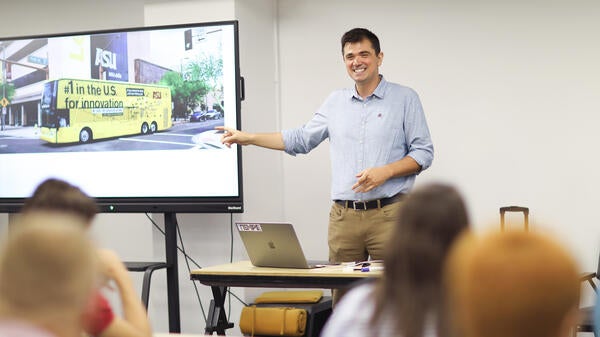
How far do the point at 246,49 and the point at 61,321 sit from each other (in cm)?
449

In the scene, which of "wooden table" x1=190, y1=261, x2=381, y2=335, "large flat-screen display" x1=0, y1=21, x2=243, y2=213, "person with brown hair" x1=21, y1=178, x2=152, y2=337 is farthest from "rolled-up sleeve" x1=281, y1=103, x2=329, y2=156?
"person with brown hair" x1=21, y1=178, x2=152, y2=337

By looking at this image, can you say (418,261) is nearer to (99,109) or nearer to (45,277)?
(45,277)

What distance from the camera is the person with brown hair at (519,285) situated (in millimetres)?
1057

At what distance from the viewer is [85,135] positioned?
18.0 feet

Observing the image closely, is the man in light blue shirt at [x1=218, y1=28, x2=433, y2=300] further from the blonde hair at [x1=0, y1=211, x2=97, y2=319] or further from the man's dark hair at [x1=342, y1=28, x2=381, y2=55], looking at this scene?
the blonde hair at [x1=0, y1=211, x2=97, y2=319]

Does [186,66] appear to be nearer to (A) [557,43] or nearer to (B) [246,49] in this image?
(B) [246,49]

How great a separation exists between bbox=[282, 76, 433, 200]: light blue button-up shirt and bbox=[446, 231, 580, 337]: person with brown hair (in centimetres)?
351

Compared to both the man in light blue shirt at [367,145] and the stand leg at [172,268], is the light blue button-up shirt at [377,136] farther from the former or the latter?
the stand leg at [172,268]

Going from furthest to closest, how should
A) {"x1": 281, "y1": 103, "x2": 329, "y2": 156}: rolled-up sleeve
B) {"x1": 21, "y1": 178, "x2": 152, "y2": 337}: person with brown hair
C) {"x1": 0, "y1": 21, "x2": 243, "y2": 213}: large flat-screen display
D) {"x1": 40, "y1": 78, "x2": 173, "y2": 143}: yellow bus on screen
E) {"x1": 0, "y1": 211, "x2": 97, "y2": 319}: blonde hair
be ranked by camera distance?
{"x1": 40, "y1": 78, "x2": 173, "y2": 143}: yellow bus on screen → {"x1": 0, "y1": 21, "x2": 243, "y2": 213}: large flat-screen display → {"x1": 281, "y1": 103, "x2": 329, "y2": 156}: rolled-up sleeve → {"x1": 21, "y1": 178, "x2": 152, "y2": 337}: person with brown hair → {"x1": 0, "y1": 211, "x2": 97, "y2": 319}: blonde hair

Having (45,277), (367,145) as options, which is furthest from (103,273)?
(367,145)

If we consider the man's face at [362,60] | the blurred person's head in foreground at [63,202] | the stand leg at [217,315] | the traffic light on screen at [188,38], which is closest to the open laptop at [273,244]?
the stand leg at [217,315]

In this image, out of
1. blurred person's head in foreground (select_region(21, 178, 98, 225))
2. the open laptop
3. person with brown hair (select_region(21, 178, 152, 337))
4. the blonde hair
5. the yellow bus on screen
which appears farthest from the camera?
the yellow bus on screen

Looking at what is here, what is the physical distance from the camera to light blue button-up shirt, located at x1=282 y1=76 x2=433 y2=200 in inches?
183

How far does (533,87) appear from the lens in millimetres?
5562
